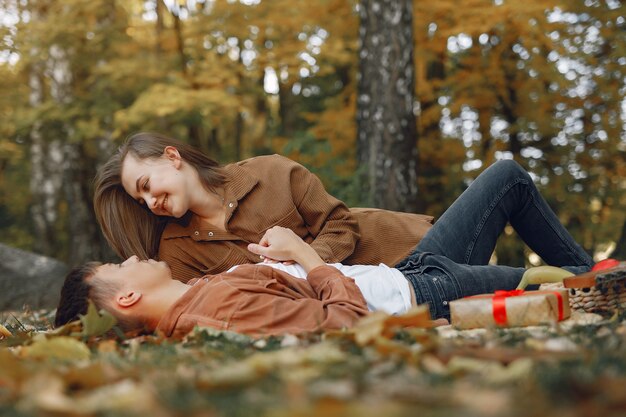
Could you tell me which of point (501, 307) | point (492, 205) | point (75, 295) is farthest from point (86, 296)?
point (492, 205)

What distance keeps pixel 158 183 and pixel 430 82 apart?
589 cm

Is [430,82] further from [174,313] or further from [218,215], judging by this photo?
[174,313]

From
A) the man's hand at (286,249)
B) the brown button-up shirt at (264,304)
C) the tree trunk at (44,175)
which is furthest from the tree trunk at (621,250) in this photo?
the tree trunk at (44,175)

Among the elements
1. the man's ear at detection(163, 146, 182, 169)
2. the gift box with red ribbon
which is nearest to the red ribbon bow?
the gift box with red ribbon

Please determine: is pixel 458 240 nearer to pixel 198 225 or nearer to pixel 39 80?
pixel 198 225

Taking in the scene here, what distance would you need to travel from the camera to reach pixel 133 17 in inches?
472

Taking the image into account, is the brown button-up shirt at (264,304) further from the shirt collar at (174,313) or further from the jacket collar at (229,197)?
the jacket collar at (229,197)

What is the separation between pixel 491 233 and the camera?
12.5 ft

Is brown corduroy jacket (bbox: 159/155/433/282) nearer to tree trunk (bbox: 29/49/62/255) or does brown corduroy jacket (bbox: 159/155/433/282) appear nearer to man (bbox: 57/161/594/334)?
man (bbox: 57/161/594/334)

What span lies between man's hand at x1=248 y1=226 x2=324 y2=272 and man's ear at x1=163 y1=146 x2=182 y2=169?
58 centimetres

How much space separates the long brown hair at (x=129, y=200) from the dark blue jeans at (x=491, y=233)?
1102 mm

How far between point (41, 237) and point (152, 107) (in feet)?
20.4

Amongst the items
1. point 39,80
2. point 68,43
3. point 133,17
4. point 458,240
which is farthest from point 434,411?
point 39,80

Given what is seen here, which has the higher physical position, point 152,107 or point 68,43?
point 68,43
